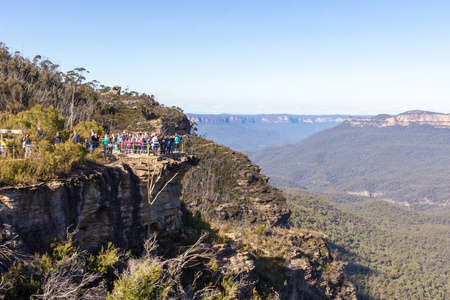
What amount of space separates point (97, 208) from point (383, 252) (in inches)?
5367

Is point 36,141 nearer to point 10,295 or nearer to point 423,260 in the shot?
point 10,295

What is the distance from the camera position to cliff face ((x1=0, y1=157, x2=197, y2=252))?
15.2 m

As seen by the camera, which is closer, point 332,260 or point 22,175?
point 22,175

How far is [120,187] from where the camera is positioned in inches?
795

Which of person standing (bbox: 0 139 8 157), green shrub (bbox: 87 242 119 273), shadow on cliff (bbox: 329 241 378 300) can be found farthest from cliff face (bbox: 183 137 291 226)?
shadow on cliff (bbox: 329 241 378 300)

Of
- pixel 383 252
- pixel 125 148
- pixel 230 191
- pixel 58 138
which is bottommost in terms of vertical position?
pixel 383 252

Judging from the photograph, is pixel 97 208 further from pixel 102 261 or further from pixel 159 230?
pixel 159 230

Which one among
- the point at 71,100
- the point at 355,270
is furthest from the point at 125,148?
the point at 355,270

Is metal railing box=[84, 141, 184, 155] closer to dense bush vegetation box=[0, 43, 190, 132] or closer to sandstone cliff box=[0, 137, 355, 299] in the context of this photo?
sandstone cliff box=[0, 137, 355, 299]

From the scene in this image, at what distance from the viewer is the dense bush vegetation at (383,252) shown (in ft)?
317

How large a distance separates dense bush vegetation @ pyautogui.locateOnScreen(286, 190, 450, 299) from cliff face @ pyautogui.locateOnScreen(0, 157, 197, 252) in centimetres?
7294

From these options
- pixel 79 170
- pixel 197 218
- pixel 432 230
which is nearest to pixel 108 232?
pixel 79 170

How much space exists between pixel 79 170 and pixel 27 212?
362 cm

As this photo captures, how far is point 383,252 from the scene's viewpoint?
134 m
